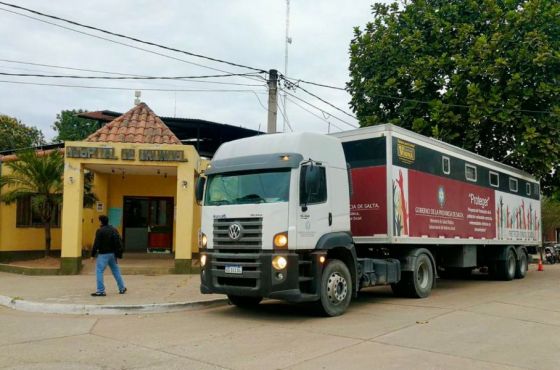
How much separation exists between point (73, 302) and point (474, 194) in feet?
34.3

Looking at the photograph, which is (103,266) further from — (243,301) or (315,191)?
(315,191)

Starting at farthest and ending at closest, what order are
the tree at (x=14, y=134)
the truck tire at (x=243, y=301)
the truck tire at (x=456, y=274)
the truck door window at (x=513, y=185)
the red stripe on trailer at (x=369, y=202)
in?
the tree at (x=14, y=134) → the truck tire at (x=456, y=274) → the truck door window at (x=513, y=185) → the red stripe on trailer at (x=369, y=202) → the truck tire at (x=243, y=301)

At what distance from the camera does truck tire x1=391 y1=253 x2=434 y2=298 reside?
11.8m

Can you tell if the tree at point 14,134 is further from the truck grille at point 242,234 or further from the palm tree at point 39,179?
the truck grille at point 242,234

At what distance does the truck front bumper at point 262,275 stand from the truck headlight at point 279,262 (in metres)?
0.04

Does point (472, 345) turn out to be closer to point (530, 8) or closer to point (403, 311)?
point (403, 311)

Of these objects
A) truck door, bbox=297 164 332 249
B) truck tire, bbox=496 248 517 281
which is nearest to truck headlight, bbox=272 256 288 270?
truck door, bbox=297 164 332 249

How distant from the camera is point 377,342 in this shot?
7.41 meters

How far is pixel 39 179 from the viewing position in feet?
53.4

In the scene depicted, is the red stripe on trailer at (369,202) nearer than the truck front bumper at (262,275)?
No

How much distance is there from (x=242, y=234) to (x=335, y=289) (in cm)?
201

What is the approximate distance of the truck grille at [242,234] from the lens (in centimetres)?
895

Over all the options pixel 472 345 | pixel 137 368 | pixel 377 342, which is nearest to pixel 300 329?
pixel 377 342

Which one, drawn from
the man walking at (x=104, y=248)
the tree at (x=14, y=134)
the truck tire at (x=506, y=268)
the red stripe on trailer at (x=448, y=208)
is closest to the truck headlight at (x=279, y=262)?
the red stripe on trailer at (x=448, y=208)
